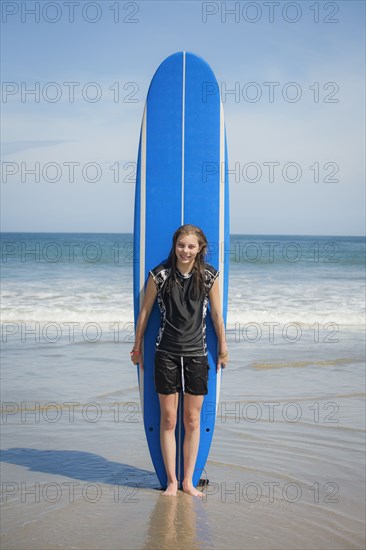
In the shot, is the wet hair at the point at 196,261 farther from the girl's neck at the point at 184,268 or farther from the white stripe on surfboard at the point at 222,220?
the white stripe on surfboard at the point at 222,220

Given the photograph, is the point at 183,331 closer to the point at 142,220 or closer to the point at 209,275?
the point at 209,275

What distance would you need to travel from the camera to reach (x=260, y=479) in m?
3.75

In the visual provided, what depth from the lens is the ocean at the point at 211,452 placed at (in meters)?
3.05

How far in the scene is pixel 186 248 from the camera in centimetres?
351

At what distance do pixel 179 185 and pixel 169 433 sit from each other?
1.37 meters

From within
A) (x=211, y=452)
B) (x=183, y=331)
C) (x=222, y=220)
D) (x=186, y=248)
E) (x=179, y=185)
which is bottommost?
(x=211, y=452)

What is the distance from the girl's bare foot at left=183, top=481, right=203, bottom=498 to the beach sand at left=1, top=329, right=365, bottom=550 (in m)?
0.04

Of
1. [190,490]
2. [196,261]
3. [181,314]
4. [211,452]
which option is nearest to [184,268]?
[196,261]

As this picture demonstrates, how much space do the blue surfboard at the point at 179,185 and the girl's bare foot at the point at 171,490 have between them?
0.66 ft

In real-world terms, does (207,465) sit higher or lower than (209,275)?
lower

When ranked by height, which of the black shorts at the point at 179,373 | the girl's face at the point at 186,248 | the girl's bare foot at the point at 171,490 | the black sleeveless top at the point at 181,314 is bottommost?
the girl's bare foot at the point at 171,490

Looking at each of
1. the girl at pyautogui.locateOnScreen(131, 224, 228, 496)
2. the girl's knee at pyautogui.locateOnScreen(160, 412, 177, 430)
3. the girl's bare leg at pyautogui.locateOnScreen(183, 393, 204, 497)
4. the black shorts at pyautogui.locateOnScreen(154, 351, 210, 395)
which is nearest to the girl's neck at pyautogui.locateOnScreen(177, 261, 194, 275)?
the girl at pyautogui.locateOnScreen(131, 224, 228, 496)

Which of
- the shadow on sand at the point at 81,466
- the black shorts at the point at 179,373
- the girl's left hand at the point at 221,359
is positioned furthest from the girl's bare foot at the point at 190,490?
the girl's left hand at the point at 221,359

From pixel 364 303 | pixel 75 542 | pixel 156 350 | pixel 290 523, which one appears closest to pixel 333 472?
pixel 290 523
